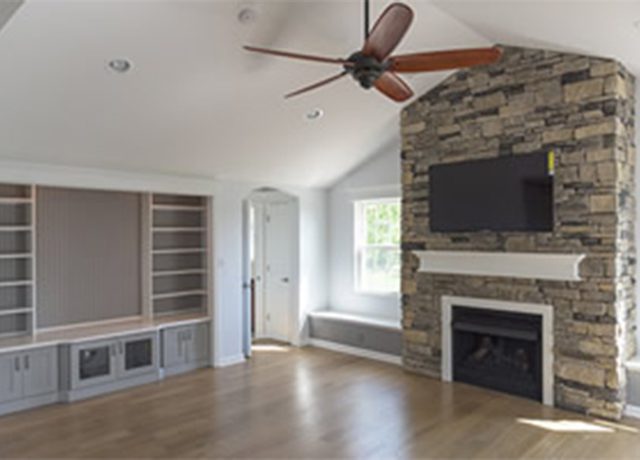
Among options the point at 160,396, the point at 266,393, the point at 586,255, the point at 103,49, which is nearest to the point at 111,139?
the point at 103,49

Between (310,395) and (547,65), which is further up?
(547,65)

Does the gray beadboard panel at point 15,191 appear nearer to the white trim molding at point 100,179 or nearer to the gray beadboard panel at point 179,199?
the white trim molding at point 100,179

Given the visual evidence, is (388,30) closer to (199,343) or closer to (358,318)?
(199,343)

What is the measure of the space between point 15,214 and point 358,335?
418cm

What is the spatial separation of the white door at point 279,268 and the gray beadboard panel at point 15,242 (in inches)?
131

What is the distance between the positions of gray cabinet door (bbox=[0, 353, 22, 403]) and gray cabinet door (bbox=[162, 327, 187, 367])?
1.45 metres

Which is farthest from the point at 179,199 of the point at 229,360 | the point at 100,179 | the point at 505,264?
the point at 505,264

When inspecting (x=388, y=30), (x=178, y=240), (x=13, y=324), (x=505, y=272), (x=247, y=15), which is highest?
(x=247, y=15)

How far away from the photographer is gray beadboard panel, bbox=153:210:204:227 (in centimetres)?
620

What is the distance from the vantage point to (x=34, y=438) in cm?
397

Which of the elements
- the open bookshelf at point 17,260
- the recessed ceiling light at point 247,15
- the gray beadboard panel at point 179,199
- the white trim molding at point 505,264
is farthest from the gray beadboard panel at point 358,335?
the recessed ceiling light at point 247,15

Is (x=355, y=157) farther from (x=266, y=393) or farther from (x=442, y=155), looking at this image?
(x=266, y=393)

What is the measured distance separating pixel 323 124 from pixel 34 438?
395cm

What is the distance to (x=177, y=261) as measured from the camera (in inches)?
250
